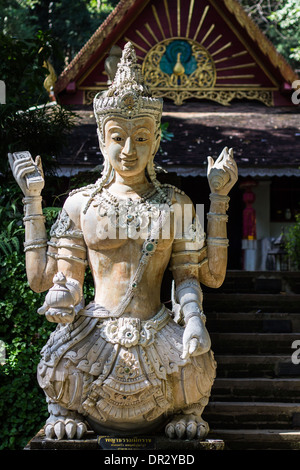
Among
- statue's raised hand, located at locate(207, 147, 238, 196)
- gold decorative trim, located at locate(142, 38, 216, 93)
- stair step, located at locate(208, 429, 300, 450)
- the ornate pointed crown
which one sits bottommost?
stair step, located at locate(208, 429, 300, 450)

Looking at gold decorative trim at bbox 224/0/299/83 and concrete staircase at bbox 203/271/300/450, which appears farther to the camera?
gold decorative trim at bbox 224/0/299/83

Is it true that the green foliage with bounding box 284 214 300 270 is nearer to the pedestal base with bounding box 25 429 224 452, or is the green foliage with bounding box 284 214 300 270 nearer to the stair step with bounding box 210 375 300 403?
the stair step with bounding box 210 375 300 403

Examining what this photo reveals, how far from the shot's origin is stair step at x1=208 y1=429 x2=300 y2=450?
5.17 m

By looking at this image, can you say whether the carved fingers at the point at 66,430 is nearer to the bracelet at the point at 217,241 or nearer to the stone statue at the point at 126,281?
the stone statue at the point at 126,281

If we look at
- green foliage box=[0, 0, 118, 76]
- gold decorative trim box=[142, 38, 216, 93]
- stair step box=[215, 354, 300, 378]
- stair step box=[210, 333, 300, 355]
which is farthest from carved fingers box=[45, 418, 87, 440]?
green foliage box=[0, 0, 118, 76]

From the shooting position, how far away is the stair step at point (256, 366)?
6308 millimetres

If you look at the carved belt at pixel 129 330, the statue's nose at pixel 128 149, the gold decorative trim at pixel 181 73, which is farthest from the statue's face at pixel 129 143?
the gold decorative trim at pixel 181 73

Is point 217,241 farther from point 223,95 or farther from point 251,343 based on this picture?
point 223,95

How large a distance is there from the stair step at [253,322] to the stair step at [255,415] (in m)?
1.29

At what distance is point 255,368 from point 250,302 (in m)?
1.21

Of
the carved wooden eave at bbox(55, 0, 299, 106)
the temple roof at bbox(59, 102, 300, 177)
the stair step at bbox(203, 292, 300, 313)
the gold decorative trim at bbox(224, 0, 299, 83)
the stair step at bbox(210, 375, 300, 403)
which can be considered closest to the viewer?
the stair step at bbox(210, 375, 300, 403)

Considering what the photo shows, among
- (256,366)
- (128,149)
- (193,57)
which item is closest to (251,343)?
→ (256,366)

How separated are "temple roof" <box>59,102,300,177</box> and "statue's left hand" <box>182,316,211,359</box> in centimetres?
517

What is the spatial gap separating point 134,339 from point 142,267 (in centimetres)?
44
